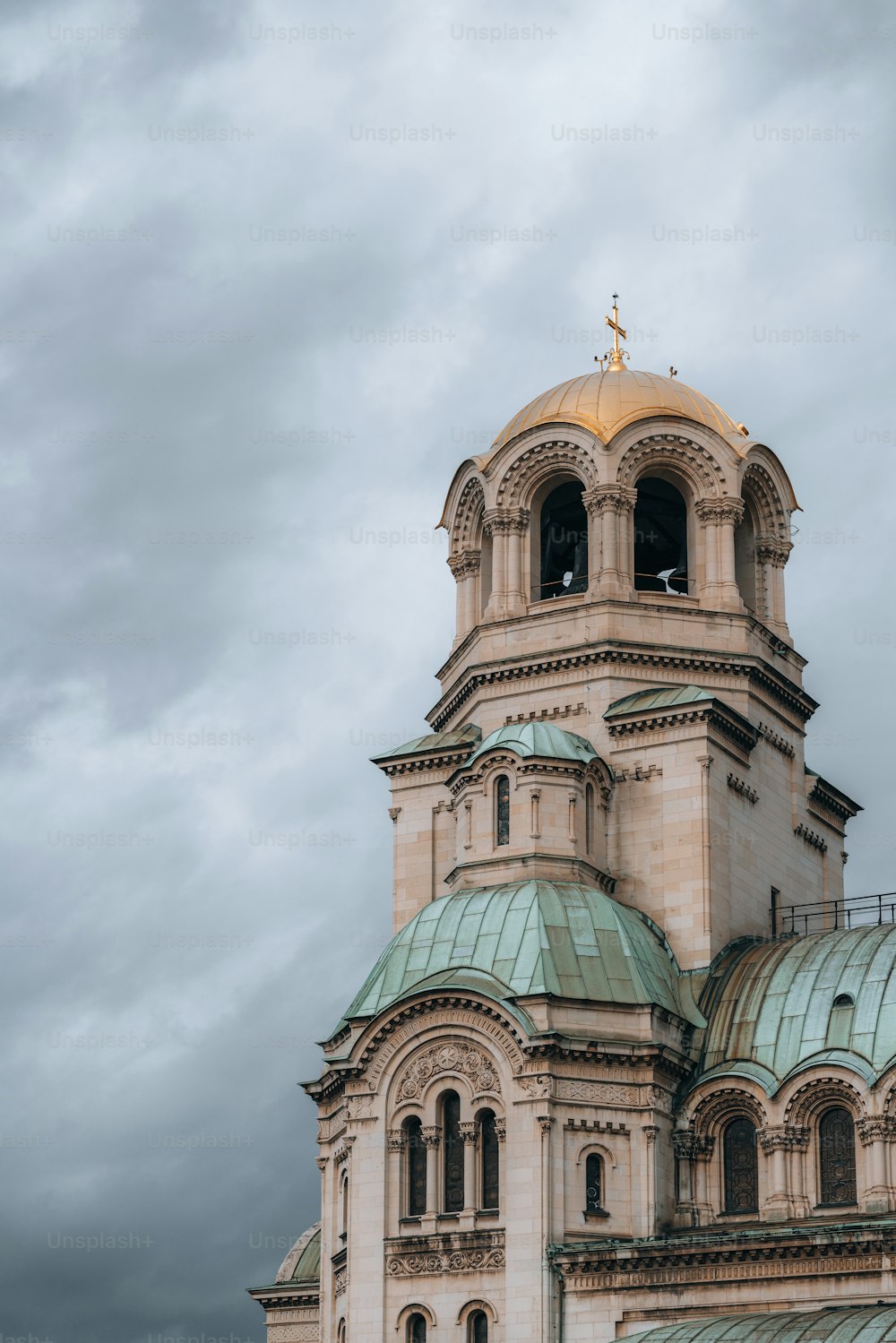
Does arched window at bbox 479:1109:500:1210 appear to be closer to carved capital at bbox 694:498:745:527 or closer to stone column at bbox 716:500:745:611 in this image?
stone column at bbox 716:500:745:611

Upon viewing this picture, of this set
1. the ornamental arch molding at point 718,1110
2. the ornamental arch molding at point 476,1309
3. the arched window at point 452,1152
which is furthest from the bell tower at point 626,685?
the ornamental arch molding at point 476,1309

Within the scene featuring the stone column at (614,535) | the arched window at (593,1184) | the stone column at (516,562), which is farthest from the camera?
the stone column at (516,562)

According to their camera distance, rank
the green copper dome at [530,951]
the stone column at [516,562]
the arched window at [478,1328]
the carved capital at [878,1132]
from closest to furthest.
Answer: the carved capital at [878,1132] → the arched window at [478,1328] → the green copper dome at [530,951] → the stone column at [516,562]

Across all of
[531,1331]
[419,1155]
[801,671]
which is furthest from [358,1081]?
[801,671]

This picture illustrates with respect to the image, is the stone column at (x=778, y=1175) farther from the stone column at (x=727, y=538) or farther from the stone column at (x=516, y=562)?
the stone column at (x=516, y=562)

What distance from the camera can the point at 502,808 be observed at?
66.3 metres

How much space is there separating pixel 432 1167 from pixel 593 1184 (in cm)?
379

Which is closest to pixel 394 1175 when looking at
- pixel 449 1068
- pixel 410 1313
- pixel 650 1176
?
pixel 449 1068

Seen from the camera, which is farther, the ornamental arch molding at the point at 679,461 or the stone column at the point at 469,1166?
the ornamental arch molding at the point at 679,461

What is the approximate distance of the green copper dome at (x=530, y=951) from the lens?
203ft

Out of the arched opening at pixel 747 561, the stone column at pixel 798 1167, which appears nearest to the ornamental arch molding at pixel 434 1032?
the stone column at pixel 798 1167

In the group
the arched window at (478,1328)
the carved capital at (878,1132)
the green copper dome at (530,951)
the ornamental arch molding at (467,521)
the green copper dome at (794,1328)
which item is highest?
the ornamental arch molding at (467,521)

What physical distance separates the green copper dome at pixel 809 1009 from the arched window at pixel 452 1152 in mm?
6174

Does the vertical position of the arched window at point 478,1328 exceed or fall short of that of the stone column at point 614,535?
it falls short
